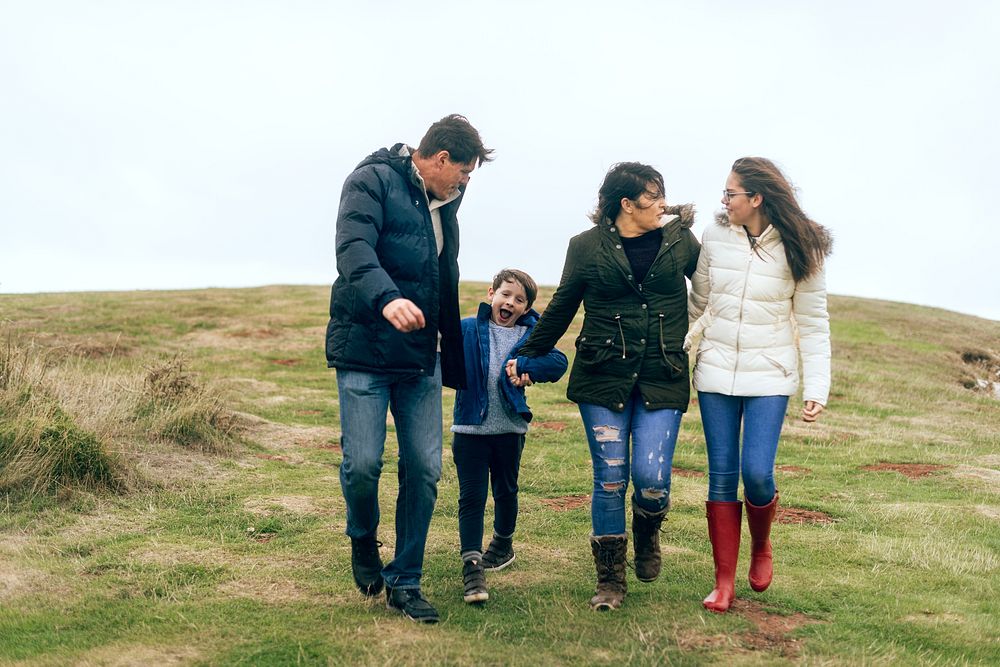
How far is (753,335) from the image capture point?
4.87 m

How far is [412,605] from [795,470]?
Result: 24.1 feet

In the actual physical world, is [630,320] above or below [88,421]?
above

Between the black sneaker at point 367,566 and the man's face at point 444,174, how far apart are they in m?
1.84

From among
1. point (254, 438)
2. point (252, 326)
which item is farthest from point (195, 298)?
point (254, 438)

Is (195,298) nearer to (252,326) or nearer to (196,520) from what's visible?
(252,326)

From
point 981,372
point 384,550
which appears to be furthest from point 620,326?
point 981,372

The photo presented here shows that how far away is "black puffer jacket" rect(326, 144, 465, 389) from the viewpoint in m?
4.41

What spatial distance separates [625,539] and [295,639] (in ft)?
5.75

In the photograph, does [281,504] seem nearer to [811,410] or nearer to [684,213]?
[684,213]

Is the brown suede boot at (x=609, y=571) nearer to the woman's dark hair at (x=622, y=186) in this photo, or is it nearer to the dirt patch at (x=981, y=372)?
the woman's dark hair at (x=622, y=186)

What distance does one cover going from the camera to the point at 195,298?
33.9 m

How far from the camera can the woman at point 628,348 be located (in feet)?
15.9

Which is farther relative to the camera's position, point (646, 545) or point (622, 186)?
point (646, 545)

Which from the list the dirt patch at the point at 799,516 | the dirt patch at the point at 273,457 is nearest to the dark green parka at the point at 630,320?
the dirt patch at the point at 799,516
